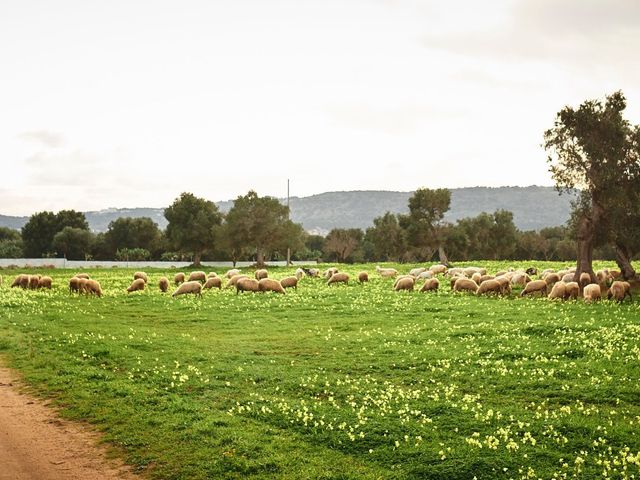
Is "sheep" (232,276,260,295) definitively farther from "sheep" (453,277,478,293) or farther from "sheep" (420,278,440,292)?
"sheep" (453,277,478,293)

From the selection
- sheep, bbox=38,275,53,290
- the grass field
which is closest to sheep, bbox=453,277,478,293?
the grass field

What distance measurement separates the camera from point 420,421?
13039 mm

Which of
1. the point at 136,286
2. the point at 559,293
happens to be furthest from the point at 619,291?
the point at 136,286

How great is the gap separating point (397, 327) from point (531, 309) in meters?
8.60

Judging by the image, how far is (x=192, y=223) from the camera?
315 feet

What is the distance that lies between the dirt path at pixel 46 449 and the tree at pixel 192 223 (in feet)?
262

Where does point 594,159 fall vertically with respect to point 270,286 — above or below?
above

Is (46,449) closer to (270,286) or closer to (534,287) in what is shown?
(270,286)

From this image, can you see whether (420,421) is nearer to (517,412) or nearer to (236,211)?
(517,412)

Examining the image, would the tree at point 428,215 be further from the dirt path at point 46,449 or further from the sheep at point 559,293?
the dirt path at point 46,449

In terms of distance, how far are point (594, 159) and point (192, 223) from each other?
6964cm

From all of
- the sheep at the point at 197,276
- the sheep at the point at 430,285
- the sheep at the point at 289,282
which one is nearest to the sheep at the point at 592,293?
the sheep at the point at 430,285

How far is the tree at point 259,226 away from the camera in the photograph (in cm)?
8756

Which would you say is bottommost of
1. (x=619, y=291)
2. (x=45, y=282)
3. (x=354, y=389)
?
(x=354, y=389)
